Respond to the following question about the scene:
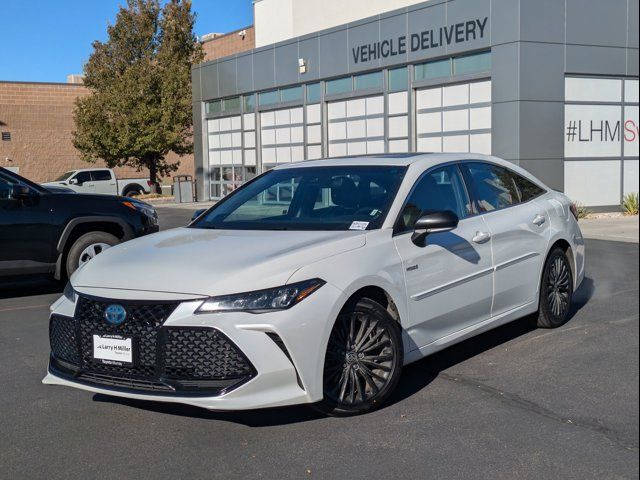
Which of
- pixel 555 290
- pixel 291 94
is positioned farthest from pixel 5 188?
pixel 291 94

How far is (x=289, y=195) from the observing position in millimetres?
5945

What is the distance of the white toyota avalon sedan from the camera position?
4203mm

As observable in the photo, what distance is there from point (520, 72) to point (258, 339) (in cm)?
1569

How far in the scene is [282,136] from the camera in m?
26.9

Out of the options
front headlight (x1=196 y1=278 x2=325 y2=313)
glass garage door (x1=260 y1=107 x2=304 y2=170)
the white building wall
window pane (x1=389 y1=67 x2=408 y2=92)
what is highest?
the white building wall

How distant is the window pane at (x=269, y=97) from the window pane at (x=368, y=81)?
440cm

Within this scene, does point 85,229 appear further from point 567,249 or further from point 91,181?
point 91,181

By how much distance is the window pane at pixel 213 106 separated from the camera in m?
30.5

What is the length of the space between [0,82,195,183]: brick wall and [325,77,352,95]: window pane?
2658 cm

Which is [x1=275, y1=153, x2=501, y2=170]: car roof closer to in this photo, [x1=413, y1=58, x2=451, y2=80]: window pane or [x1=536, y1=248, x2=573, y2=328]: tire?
[x1=536, y1=248, x2=573, y2=328]: tire

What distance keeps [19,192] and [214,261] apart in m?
5.37

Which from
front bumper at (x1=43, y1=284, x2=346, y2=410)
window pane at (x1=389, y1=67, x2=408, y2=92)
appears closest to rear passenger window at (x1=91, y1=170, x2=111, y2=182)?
window pane at (x1=389, y1=67, x2=408, y2=92)

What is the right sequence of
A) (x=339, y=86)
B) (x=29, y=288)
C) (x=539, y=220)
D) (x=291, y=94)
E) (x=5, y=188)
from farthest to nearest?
(x=291, y=94) < (x=339, y=86) < (x=29, y=288) < (x=5, y=188) < (x=539, y=220)

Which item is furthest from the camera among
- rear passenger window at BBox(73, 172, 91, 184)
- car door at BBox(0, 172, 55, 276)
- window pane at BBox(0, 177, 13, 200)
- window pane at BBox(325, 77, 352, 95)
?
rear passenger window at BBox(73, 172, 91, 184)
